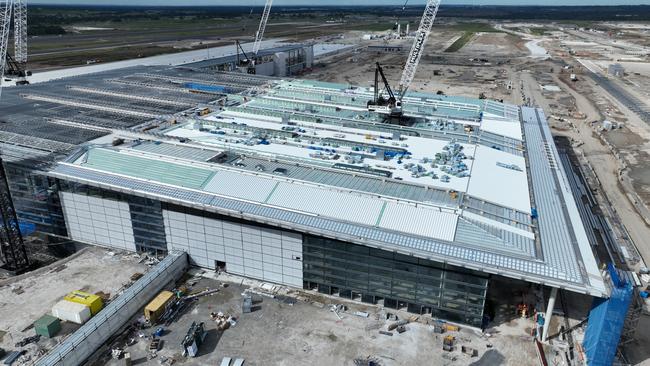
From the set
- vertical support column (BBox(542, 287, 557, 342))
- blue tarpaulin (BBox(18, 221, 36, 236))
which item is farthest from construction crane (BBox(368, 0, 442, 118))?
blue tarpaulin (BBox(18, 221, 36, 236))

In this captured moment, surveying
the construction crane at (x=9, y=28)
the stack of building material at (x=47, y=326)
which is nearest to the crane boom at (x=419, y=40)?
the construction crane at (x=9, y=28)

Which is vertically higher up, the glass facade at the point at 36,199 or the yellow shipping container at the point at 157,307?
the glass facade at the point at 36,199

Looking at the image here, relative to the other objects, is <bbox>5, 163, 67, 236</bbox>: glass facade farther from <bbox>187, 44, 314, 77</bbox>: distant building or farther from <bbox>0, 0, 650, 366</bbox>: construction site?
<bbox>187, 44, 314, 77</bbox>: distant building

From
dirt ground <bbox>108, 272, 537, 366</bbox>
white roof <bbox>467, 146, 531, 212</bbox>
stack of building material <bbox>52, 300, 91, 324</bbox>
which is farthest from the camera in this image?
white roof <bbox>467, 146, 531, 212</bbox>

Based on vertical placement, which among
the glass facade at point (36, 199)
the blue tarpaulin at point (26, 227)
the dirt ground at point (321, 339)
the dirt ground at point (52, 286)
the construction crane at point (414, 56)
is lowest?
the dirt ground at point (321, 339)

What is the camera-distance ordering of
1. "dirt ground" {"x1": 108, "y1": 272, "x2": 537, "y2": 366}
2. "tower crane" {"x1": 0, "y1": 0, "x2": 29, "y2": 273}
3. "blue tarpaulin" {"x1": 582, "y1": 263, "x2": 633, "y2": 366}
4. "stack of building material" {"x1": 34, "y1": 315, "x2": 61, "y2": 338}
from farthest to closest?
1. "tower crane" {"x1": 0, "y1": 0, "x2": 29, "y2": 273}
2. "stack of building material" {"x1": 34, "y1": 315, "x2": 61, "y2": 338}
3. "dirt ground" {"x1": 108, "y1": 272, "x2": 537, "y2": 366}
4. "blue tarpaulin" {"x1": 582, "y1": 263, "x2": 633, "y2": 366}

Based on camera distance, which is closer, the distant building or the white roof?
the white roof

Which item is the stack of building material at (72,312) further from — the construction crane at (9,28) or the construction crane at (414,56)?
the construction crane at (414,56)
